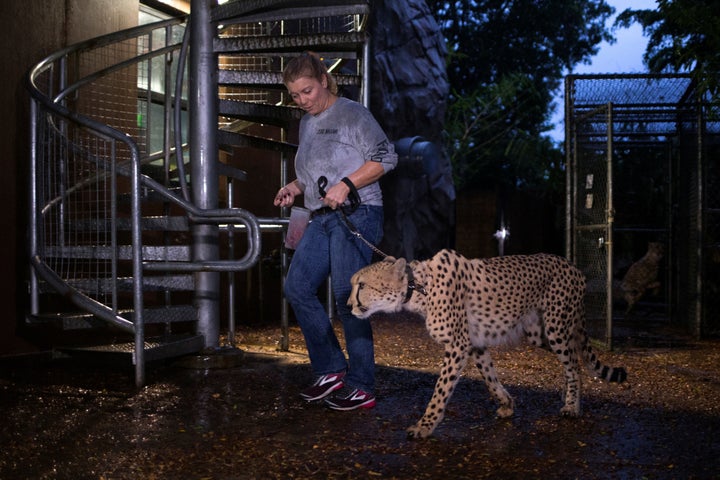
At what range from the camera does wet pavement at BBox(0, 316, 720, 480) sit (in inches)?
148

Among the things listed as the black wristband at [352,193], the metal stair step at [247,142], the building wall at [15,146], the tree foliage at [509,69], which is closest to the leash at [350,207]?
the black wristband at [352,193]

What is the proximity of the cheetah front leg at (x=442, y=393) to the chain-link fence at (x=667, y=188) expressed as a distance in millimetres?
3929

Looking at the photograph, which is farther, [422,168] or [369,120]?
[422,168]

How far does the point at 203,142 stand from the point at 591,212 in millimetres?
4587

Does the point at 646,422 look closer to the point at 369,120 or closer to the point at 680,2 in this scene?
the point at 369,120

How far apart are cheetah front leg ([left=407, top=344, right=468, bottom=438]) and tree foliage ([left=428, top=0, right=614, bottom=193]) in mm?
17970

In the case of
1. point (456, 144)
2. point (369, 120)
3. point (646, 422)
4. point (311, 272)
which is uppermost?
point (456, 144)

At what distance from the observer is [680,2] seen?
8.47m

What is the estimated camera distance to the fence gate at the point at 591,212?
8.59 meters

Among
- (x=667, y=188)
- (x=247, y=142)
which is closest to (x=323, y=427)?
(x=247, y=142)

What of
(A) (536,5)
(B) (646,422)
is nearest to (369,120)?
(B) (646,422)

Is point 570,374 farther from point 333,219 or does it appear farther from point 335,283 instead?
point 333,219

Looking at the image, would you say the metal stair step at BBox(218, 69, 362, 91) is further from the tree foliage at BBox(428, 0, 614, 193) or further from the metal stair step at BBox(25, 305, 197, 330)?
the tree foliage at BBox(428, 0, 614, 193)

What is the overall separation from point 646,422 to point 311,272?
2197mm
